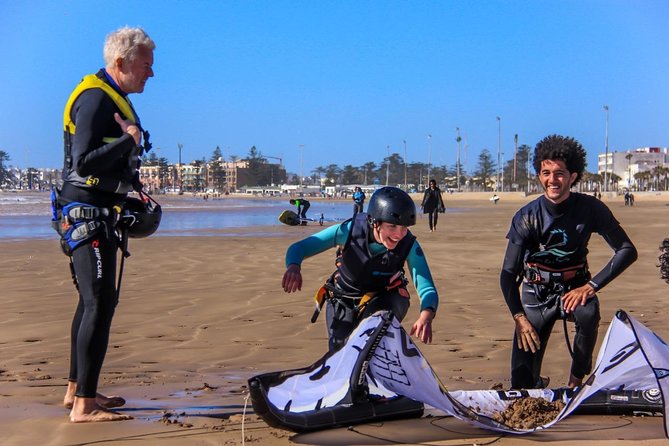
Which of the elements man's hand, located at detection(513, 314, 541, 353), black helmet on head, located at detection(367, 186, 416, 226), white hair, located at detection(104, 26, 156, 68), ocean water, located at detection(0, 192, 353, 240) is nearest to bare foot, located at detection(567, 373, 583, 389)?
man's hand, located at detection(513, 314, 541, 353)

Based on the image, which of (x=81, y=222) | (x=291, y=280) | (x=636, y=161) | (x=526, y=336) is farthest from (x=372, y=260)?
(x=636, y=161)

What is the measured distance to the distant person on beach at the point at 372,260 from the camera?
185 inches

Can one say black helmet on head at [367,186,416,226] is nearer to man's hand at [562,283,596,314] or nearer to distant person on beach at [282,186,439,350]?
distant person on beach at [282,186,439,350]

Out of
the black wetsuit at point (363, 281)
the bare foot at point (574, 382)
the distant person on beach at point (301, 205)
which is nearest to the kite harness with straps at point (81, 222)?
the black wetsuit at point (363, 281)

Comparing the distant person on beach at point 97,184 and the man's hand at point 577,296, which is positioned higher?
the distant person on beach at point 97,184

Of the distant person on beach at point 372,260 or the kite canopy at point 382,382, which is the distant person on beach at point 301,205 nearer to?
the distant person on beach at point 372,260

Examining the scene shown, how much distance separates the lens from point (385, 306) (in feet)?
16.0

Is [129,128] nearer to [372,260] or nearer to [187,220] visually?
[372,260]

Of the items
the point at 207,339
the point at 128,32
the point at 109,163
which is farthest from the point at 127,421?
Result: the point at 207,339

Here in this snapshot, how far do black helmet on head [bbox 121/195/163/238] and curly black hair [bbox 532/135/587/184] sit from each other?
2.56 meters

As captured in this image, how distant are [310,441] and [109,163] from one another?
6.15ft

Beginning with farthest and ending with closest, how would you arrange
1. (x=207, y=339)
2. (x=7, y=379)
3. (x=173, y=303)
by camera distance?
(x=173, y=303) < (x=207, y=339) < (x=7, y=379)

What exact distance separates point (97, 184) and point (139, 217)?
0.37 metres

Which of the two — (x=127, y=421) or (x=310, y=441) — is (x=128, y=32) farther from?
(x=310, y=441)
